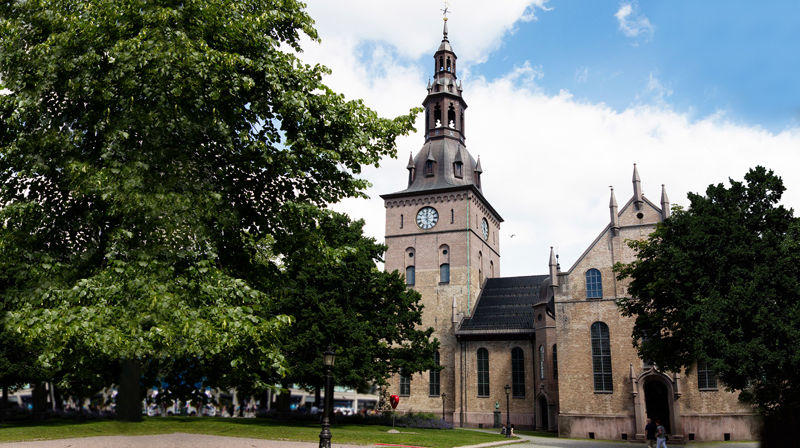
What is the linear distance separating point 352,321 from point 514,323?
22366 millimetres

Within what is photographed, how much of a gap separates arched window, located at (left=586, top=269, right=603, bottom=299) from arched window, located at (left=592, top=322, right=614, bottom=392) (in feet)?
6.16

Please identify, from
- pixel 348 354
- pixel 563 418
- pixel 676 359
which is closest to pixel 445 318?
pixel 563 418

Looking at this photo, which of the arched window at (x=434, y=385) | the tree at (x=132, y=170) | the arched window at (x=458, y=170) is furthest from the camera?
the arched window at (x=458, y=170)

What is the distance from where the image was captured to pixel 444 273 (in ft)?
183

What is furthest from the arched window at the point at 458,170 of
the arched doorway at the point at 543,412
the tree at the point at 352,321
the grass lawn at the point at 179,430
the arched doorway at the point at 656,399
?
the grass lawn at the point at 179,430

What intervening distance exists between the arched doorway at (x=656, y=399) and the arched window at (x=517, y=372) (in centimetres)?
1122

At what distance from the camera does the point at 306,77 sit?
48.7 ft

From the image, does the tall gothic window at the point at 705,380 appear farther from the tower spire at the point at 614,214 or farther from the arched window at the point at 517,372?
the arched window at the point at 517,372

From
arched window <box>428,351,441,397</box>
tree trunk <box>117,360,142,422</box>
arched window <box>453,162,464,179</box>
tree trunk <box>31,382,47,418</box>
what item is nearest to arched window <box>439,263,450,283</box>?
arched window <box>428,351,441,397</box>

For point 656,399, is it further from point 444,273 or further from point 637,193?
point 444,273

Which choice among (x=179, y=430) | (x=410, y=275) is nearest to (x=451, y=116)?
(x=410, y=275)

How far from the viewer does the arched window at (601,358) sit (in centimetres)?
3897

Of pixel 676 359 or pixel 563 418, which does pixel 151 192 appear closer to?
pixel 676 359

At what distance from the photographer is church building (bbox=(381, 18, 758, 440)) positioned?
124 feet
